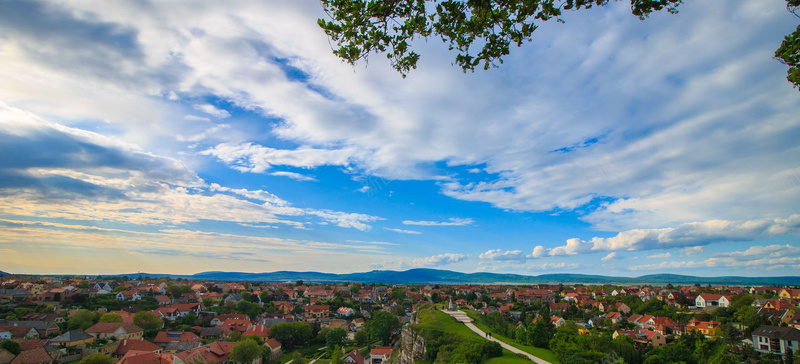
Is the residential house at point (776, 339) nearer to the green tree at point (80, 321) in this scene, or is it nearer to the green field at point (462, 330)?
the green field at point (462, 330)

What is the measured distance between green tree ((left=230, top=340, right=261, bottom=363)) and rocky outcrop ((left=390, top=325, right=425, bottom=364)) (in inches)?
612

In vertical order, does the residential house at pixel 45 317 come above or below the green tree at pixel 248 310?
above

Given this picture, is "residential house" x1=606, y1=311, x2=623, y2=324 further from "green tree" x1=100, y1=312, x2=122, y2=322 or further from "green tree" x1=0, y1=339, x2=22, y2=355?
"green tree" x1=0, y1=339, x2=22, y2=355

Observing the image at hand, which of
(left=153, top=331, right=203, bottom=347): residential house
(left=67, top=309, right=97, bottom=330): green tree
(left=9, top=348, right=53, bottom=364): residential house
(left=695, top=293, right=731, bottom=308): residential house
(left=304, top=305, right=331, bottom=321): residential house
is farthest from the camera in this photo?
(left=304, top=305, right=331, bottom=321): residential house

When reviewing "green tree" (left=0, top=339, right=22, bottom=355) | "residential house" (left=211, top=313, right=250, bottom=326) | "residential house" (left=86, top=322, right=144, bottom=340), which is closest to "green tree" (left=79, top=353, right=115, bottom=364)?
"green tree" (left=0, top=339, right=22, bottom=355)

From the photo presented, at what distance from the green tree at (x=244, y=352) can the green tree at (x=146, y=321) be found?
62.2ft

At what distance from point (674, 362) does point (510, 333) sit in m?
17.0

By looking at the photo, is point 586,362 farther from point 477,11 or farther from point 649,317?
point 649,317

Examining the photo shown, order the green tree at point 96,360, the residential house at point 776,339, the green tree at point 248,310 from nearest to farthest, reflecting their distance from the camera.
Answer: the residential house at point 776,339 → the green tree at point 96,360 → the green tree at point 248,310

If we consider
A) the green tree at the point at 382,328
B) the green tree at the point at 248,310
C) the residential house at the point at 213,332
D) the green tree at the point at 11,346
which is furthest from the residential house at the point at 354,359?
the green tree at the point at 248,310

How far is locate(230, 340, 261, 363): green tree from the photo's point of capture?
3609cm

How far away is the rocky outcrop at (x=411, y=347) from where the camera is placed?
2584 cm

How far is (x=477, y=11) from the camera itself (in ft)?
14.9

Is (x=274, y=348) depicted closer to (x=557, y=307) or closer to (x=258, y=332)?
(x=258, y=332)
